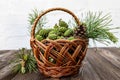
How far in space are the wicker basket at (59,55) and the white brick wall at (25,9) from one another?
113 cm

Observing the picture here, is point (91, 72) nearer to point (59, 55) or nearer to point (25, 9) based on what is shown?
point (59, 55)

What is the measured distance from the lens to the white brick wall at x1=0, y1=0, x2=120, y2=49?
1.94m

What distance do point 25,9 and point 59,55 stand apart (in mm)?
1248

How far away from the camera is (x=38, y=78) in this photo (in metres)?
0.80

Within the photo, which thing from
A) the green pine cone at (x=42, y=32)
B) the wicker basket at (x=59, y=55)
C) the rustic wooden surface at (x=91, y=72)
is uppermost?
the green pine cone at (x=42, y=32)

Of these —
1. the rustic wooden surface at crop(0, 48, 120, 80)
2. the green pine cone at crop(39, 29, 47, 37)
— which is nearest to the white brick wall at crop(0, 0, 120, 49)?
the rustic wooden surface at crop(0, 48, 120, 80)

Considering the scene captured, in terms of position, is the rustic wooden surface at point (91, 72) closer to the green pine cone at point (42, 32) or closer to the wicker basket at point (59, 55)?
the wicker basket at point (59, 55)

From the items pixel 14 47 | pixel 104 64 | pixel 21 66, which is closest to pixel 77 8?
pixel 14 47

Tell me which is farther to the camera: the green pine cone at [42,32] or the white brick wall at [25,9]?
the white brick wall at [25,9]

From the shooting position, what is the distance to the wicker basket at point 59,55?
30.9 inches

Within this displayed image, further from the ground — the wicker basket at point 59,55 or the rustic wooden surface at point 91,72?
the wicker basket at point 59,55

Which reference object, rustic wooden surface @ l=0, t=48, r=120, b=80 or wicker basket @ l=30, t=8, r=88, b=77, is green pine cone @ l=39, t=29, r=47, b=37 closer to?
wicker basket @ l=30, t=8, r=88, b=77

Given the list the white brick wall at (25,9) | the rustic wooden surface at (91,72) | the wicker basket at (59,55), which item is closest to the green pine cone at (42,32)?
the wicker basket at (59,55)

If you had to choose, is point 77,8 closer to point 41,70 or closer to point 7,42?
point 7,42
